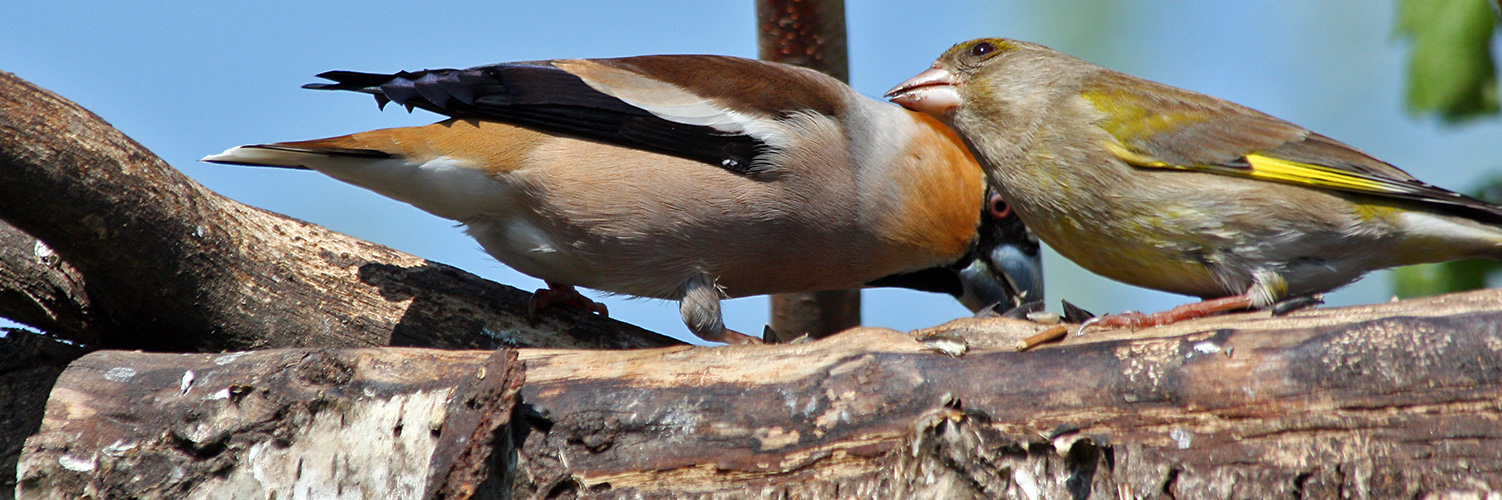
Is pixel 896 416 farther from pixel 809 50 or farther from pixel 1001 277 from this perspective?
pixel 809 50

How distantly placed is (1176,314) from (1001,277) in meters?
1.97

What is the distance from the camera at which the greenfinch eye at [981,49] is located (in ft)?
13.7

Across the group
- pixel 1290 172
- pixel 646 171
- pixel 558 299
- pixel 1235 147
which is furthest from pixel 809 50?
pixel 1290 172

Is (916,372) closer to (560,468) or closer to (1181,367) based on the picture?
(1181,367)

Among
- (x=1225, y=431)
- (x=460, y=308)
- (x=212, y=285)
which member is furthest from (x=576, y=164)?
(x=1225, y=431)

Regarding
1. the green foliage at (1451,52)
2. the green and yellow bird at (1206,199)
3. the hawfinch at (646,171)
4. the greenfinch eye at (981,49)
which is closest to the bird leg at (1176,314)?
the green and yellow bird at (1206,199)

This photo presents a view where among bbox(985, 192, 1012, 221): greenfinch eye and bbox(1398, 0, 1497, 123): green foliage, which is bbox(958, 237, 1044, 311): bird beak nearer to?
bbox(985, 192, 1012, 221): greenfinch eye

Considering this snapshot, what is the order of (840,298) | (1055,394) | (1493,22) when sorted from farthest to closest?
1. (840,298)
2. (1493,22)
3. (1055,394)

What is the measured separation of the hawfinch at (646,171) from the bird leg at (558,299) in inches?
0.5

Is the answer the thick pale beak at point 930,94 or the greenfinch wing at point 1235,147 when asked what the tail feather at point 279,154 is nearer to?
the thick pale beak at point 930,94

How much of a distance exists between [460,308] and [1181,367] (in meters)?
2.68

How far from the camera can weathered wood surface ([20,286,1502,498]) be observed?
2658 mm

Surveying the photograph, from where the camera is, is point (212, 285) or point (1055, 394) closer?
point (1055, 394)

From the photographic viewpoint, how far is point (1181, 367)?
281cm
